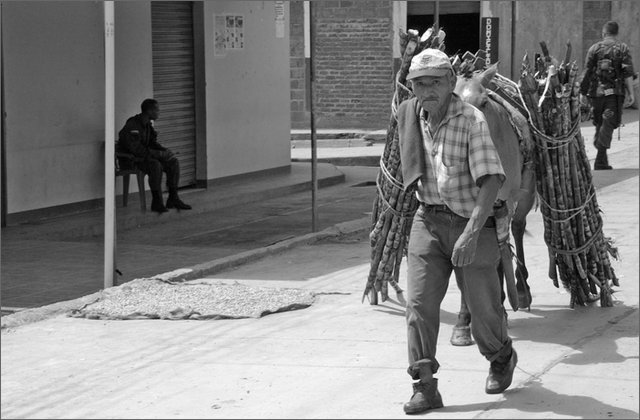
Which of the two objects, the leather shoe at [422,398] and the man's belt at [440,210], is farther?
the man's belt at [440,210]

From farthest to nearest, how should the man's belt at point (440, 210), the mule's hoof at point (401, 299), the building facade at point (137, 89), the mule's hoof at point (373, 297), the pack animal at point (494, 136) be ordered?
1. the building facade at point (137, 89)
2. the mule's hoof at point (401, 299)
3. the mule's hoof at point (373, 297)
4. the pack animal at point (494, 136)
5. the man's belt at point (440, 210)

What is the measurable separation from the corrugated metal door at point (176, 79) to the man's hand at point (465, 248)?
10067mm

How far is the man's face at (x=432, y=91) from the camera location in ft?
20.6

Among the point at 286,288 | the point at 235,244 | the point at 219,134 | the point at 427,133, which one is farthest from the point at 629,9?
the point at 427,133

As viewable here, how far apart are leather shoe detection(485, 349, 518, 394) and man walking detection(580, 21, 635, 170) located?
37.1 ft

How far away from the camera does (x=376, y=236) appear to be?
8.74m

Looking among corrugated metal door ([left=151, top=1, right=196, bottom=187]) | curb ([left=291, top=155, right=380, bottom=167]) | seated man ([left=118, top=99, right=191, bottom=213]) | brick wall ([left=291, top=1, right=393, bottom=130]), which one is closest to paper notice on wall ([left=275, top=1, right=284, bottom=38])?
corrugated metal door ([left=151, top=1, right=196, bottom=187])

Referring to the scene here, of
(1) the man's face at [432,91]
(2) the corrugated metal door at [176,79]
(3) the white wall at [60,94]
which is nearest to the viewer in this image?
(1) the man's face at [432,91]

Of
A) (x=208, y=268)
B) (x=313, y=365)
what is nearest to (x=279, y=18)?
(x=208, y=268)

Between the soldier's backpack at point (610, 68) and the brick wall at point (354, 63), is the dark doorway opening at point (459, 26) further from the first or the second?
the soldier's backpack at point (610, 68)

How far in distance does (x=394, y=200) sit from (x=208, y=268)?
2.66m

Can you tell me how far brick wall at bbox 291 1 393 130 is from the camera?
88.2 ft

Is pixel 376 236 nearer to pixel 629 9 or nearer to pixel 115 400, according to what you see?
pixel 115 400

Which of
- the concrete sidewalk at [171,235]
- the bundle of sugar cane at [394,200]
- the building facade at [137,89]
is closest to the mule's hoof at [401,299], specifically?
the bundle of sugar cane at [394,200]
